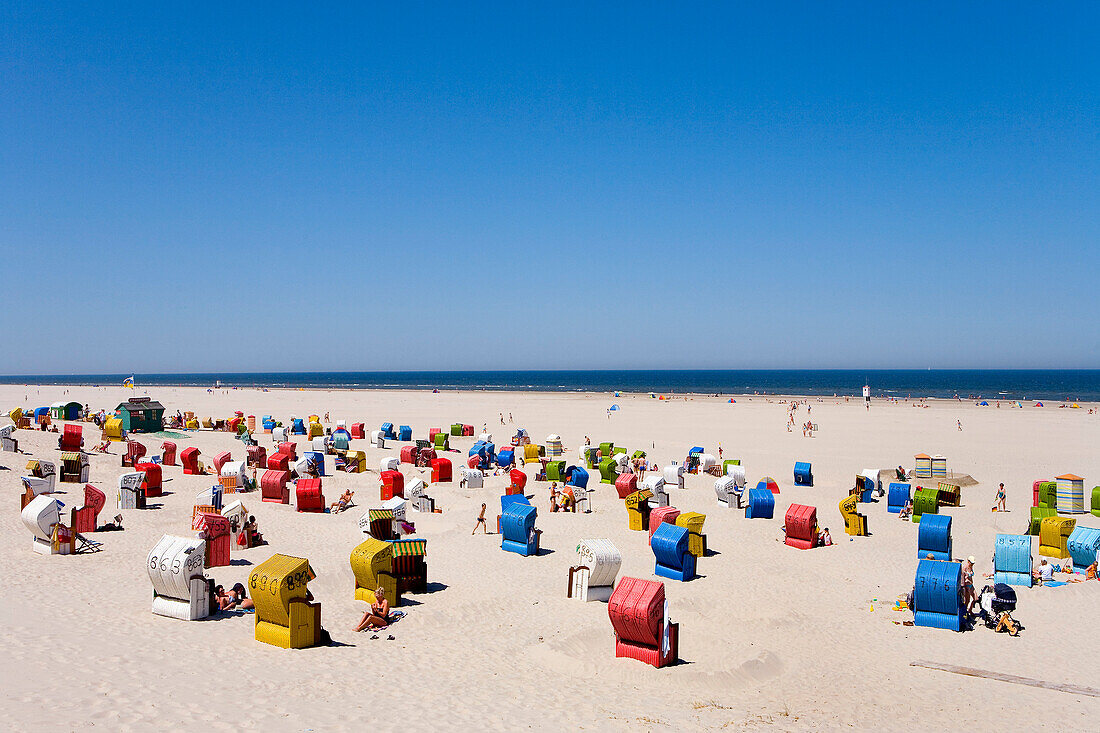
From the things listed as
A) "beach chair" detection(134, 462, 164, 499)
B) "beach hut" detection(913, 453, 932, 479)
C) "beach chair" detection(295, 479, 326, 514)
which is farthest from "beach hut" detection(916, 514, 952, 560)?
"beach chair" detection(134, 462, 164, 499)

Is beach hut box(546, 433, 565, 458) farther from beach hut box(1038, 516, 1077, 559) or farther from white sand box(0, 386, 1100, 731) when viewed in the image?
beach hut box(1038, 516, 1077, 559)

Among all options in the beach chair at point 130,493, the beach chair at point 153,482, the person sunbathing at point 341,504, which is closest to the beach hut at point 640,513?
the person sunbathing at point 341,504

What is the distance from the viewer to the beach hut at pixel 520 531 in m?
19.6

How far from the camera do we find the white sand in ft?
31.8

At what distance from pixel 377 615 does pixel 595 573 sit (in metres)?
4.64

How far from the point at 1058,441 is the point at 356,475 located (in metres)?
43.4

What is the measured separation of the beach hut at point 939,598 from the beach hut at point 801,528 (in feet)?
20.9

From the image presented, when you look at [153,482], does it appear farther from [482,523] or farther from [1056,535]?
[1056,535]

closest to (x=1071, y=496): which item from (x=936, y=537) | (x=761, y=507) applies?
(x=936, y=537)

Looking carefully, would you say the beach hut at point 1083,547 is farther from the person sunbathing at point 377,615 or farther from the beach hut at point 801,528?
the person sunbathing at point 377,615

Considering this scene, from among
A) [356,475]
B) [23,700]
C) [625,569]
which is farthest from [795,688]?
[356,475]

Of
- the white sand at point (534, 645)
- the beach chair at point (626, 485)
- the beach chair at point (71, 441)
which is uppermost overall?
the beach chair at point (71, 441)

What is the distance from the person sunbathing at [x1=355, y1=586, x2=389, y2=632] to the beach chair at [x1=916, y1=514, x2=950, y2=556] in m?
13.9

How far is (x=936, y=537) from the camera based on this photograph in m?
18.9
